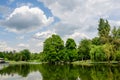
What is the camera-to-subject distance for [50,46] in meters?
93.8

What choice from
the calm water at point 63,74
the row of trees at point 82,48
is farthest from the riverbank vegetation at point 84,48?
the calm water at point 63,74

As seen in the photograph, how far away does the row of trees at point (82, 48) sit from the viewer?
242 ft

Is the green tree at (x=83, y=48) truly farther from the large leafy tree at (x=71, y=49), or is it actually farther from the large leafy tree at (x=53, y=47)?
the large leafy tree at (x=53, y=47)

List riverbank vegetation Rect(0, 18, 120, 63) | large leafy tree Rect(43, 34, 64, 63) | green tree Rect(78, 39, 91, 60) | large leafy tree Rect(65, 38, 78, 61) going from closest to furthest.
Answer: riverbank vegetation Rect(0, 18, 120, 63) < large leafy tree Rect(43, 34, 64, 63) < large leafy tree Rect(65, 38, 78, 61) < green tree Rect(78, 39, 91, 60)

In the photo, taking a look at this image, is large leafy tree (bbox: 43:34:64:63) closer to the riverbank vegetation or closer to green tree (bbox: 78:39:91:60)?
the riverbank vegetation

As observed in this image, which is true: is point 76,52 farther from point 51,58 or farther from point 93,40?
point 93,40

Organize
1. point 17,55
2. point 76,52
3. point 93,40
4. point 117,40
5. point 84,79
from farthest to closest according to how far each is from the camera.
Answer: point 17,55 → point 93,40 → point 76,52 → point 117,40 → point 84,79

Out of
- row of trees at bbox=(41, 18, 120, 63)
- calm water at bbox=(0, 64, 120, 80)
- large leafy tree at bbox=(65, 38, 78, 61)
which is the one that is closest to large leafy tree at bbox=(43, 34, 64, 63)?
row of trees at bbox=(41, 18, 120, 63)

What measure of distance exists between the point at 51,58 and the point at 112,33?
102ft

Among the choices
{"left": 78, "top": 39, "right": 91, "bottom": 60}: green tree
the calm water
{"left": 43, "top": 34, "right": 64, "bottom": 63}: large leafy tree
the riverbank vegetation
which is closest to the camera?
the calm water

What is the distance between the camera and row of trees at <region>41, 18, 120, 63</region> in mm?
73875

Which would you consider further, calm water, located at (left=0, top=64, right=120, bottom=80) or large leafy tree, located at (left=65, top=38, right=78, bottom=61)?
large leafy tree, located at (left=65, top=38, right=78, bottom=61)

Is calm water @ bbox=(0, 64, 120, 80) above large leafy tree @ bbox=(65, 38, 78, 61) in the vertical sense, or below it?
below

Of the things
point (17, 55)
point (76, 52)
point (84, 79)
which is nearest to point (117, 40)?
point (76, 52)
